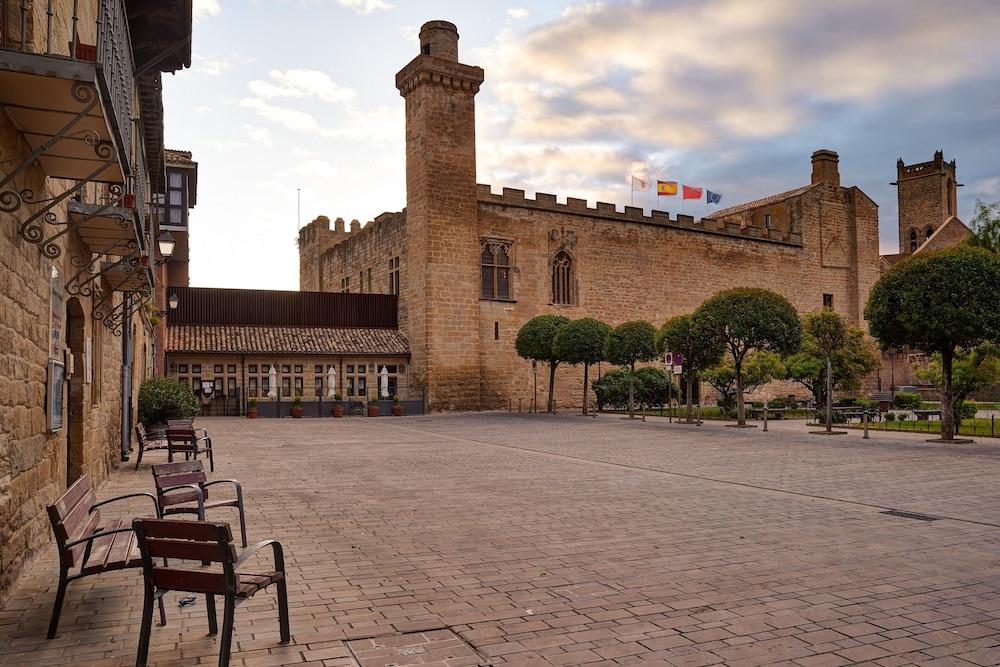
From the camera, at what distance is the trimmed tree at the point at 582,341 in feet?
95.6

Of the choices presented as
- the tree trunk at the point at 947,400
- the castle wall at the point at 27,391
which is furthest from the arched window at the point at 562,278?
the castle wall at the point at 27,391

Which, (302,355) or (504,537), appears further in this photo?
(302,355)

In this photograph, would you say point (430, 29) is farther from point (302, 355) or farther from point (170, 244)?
point (170, 244)

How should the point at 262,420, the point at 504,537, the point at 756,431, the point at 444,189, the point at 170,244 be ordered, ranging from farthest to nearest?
the point at 444,189 → the point at 262,420 → the point at 756,431 → the point at 170,244 → the point at 504,537

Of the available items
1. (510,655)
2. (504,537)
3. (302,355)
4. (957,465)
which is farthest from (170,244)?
(302,355)

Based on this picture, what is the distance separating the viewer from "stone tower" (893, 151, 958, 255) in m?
69.3

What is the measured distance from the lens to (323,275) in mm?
48469

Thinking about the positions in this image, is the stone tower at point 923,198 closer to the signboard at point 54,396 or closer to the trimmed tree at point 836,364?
the trimmed tree at point 836,364

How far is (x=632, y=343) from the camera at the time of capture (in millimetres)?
28328

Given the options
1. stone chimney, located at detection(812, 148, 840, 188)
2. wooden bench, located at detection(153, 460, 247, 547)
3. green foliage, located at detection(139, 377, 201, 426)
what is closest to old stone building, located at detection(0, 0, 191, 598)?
wooden bench, located at detection(153, 460, 247, 547)

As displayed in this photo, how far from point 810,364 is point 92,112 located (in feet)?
97.1

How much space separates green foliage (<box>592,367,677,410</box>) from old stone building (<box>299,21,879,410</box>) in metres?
2.75

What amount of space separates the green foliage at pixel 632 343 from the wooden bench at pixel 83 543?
77.4 feet

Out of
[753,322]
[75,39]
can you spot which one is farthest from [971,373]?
[75,39]
